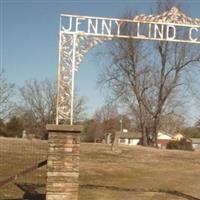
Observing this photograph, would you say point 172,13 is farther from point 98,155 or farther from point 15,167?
point 98,155

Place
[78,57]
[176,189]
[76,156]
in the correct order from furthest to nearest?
[176,189], [78,57], [76,156]

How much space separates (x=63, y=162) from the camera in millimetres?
11117

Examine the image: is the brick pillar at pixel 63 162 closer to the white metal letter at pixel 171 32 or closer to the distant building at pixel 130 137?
the white metal letter at pixel 171 32

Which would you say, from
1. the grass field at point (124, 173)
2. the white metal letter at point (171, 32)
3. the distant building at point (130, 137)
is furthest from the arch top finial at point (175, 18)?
the distant building at point (130, 137)

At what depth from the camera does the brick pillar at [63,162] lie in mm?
11000

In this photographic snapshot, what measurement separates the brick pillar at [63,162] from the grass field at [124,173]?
7.36 feet

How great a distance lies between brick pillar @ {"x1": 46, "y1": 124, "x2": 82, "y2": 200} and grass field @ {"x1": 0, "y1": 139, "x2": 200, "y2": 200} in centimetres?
224

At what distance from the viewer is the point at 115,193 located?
564 inches

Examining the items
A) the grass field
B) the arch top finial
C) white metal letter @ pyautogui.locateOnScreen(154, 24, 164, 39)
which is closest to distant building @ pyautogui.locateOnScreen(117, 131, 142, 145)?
the grass field

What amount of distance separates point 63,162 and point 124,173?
9.74 meters

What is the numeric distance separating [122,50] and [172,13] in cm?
2507

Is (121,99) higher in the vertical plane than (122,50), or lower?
lower

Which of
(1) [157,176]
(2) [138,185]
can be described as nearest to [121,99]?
(1) [157,176]

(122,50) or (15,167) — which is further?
(122,50)
